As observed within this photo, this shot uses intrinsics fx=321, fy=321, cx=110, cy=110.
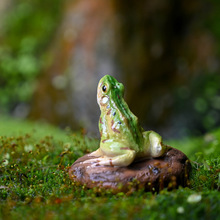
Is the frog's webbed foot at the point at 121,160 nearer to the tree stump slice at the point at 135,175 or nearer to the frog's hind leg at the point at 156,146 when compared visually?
the tree stump slice at the point at 135,175

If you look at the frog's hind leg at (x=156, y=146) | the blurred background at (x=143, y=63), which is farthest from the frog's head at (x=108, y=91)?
the blurred background at (x=143, y=63)

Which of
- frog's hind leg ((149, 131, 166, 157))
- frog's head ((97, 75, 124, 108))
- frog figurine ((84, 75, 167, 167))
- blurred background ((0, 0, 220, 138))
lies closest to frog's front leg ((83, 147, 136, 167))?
frog figurine ((84, 75, 167, 167))

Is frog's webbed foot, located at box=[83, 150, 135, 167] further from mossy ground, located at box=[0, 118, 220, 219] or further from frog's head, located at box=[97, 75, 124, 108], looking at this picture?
frog's head, located at box=[97, 75, 124, 108]

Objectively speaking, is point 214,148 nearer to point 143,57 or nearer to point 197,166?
point 197,166

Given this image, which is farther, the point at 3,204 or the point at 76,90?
the point at 76,90

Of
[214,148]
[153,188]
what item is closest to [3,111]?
[214,148]

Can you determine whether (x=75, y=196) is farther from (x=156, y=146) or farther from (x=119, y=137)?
(x=156, y=146)
